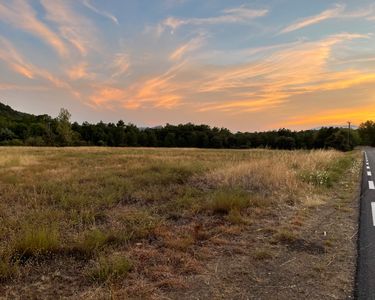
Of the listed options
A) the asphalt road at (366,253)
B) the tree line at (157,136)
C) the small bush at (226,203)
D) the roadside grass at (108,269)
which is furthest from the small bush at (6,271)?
the tree line at (157,136)

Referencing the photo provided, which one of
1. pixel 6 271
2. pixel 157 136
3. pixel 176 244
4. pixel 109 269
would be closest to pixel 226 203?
pixel 176 244

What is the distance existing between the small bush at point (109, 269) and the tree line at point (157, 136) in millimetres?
71974

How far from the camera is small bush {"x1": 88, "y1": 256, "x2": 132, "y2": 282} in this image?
3.95m

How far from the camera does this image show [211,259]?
4754 mm

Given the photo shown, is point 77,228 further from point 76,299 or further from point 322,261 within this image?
point 322,261

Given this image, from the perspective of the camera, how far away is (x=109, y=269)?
160 inches

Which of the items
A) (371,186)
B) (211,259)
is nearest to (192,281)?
(211,259)

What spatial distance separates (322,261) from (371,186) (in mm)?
8896

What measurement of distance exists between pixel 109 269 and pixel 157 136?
344ft

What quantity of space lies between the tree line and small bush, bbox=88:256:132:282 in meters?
72.0

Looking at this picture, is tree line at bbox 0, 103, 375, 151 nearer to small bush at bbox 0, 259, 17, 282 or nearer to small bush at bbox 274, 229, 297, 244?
small bush at bbox 274, 229, 297, 244

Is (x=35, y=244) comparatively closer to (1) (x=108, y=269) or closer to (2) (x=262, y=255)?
(1) (x=108, y=269)

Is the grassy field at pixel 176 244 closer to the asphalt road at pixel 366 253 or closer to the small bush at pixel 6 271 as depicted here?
the small bush at pixel 6 271

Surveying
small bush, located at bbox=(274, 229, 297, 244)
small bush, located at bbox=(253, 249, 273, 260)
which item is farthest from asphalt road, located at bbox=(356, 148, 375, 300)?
small bush, located at bbox=(253, 249, 273, 260)
